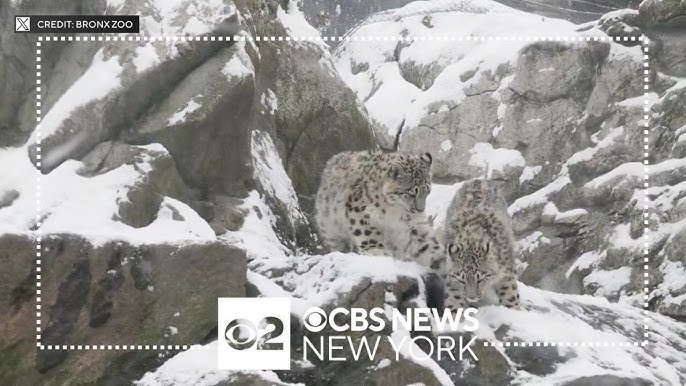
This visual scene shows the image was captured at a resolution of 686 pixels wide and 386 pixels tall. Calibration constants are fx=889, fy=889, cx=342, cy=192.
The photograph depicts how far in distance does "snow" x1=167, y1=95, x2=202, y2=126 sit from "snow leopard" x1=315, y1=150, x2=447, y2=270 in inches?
68.2

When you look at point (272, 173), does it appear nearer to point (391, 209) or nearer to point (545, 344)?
point (391, 209)

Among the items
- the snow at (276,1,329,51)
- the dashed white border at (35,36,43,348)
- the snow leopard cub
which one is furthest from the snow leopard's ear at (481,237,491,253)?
the snow at (276,1,329,51)

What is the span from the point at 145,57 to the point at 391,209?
2.86m

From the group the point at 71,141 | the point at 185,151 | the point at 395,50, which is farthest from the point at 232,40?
the point at 395,50

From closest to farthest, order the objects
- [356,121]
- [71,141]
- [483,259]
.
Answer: [483,259], [71,141], [356,121]

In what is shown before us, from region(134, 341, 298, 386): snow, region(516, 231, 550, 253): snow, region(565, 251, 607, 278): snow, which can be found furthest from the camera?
region(516, 231, 550, 253): snow

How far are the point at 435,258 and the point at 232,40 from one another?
3.32 metres

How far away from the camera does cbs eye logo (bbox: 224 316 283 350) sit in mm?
6691

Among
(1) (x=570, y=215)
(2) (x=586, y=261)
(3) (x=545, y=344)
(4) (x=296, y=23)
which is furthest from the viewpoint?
(1) (x=570, y=215)

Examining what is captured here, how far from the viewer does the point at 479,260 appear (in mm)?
7633

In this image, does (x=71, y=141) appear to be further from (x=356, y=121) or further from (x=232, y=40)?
(x=356, y=121)

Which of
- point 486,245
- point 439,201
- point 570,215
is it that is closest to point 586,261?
point 570,215

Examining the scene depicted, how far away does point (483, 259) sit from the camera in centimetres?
766

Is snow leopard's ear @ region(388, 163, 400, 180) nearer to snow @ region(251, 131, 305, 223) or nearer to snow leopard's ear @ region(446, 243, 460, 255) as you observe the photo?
snow leopard's ear @ region(446, 243, 460, 255)
